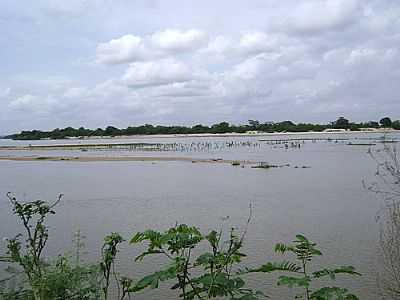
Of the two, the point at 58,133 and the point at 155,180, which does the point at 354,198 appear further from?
the point at 58,133

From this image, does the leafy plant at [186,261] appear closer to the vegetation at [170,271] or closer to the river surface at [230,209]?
the vegetation at [170,271]

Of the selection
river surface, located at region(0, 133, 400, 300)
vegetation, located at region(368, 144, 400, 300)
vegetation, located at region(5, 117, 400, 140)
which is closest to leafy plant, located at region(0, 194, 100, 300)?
river surface, located at region(0, 133, 400, 300)

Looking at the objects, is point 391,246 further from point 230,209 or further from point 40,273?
point 230,209

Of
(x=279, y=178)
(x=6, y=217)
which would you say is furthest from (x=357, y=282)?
(x=279, y=178)

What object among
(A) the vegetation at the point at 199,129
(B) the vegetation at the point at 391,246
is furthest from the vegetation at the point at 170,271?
(A) the vegetation at the point at 199,129

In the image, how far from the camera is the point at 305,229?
10023 mm

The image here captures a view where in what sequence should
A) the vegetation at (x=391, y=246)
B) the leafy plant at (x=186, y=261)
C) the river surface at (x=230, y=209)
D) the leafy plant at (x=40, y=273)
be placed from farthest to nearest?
the river surface at (x=230, y=209) < the vegetation at (x=391, y=246) < the leafy plant at (x=40, y=273) < the leafy plant at (x=186, y=261)

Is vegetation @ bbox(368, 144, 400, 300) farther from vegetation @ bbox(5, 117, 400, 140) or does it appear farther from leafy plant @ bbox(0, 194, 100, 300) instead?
vegetation @ bbox(5, 117, 400, 140)

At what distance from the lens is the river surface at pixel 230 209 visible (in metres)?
7.94

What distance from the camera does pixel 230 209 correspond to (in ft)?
42.0

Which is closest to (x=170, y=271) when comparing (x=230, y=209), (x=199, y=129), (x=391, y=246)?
(x=391, y=246)

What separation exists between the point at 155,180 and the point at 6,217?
28.7ft

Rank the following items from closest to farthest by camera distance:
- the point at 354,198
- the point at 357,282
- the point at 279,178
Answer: the point at 357,282
the point at 354,198
the point at 279,178

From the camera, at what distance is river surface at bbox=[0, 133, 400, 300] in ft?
26.1
